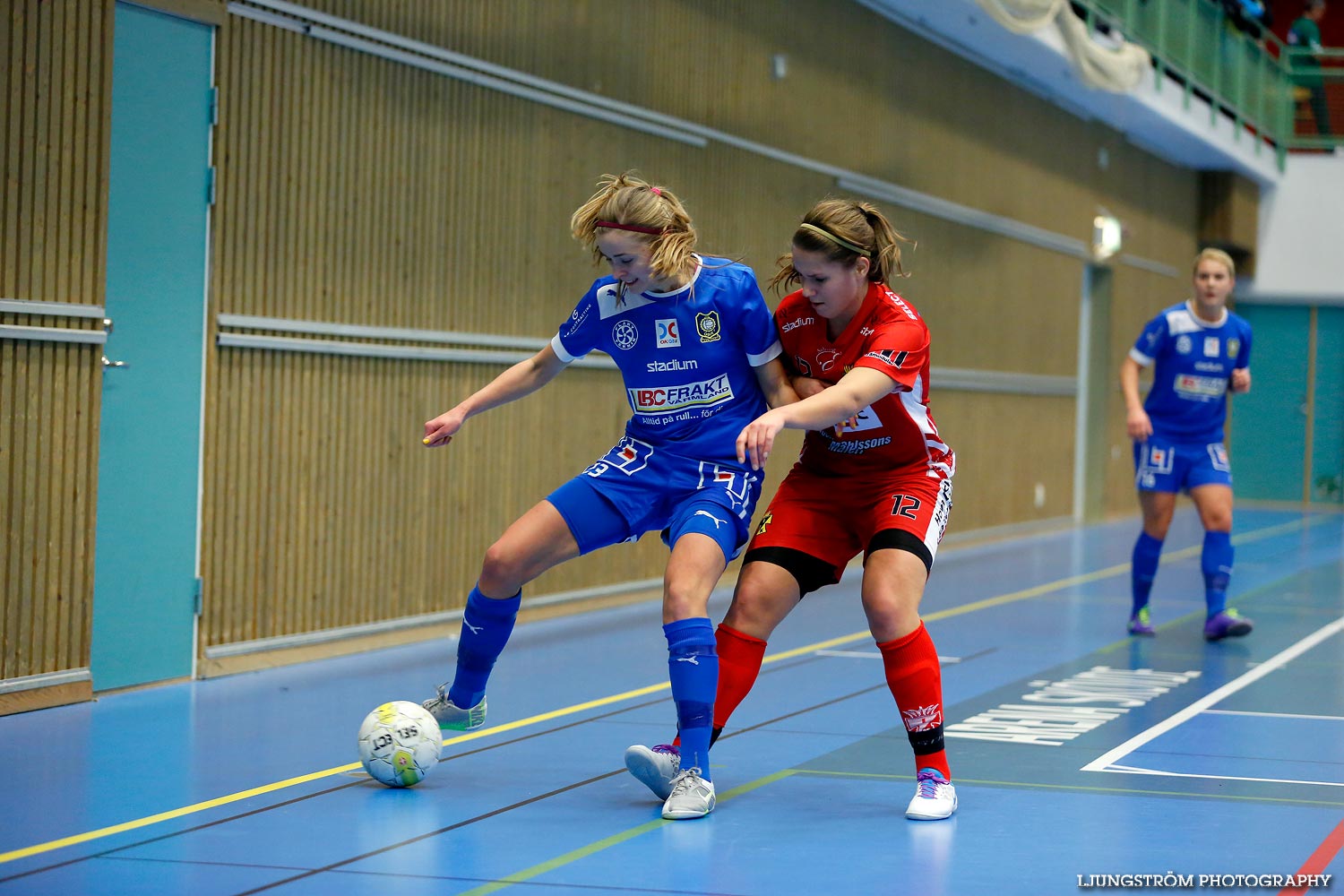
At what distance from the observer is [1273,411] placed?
2486 centimetres

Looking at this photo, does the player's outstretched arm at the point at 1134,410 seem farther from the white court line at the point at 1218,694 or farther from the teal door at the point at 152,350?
the teal door at the point at 152,350

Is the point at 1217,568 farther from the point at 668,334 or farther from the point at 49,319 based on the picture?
the point at 49,319

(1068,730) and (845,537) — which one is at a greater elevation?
(845,537)

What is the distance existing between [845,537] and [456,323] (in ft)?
14.9

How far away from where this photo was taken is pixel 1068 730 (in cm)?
614

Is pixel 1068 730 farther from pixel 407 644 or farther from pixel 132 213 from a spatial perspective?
pixel 132 213

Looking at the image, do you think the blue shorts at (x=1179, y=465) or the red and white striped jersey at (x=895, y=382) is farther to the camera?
the blue shorts at (x=1179, y=465)

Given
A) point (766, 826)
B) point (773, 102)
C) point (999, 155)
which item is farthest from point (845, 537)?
point (999, 155)

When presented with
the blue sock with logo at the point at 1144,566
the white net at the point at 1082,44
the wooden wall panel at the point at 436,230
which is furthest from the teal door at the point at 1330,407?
the blue sock with logo at the point at 1144,566

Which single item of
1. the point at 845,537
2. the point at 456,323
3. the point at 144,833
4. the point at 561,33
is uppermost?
the point at 561,33

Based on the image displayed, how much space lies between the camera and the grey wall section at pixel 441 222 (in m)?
7.45

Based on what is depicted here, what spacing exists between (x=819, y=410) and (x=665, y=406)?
626 millimetres

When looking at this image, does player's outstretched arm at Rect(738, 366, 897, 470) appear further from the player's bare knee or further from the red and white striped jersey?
the player's bare knee

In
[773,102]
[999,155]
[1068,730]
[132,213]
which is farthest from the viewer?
[999,155]
